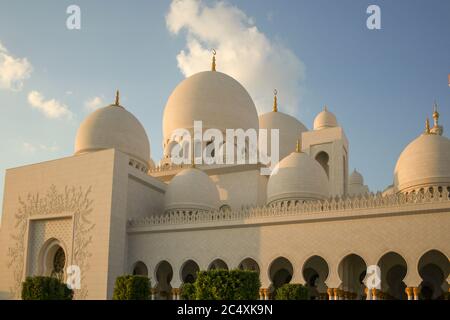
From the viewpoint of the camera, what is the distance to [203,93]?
2227cm

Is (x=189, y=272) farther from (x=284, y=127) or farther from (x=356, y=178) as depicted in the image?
(x=356, y=178)

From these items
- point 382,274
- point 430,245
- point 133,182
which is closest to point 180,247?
point 133,182

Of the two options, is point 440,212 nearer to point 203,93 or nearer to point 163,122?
point 203,93

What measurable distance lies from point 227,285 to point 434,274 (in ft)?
22.1

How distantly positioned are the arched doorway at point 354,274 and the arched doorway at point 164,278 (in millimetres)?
5678

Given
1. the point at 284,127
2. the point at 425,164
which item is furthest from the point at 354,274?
the point at 284,127

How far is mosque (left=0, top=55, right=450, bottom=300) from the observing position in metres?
13.9

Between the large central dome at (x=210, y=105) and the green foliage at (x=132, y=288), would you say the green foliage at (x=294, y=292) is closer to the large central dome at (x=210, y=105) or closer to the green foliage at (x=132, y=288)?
the green foliage at (x=132, y=288)

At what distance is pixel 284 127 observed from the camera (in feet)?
78.6

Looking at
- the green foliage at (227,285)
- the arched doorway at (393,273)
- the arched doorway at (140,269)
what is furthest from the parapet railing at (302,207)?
the green foliage at (227,285)

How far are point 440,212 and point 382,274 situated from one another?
2.36 meters

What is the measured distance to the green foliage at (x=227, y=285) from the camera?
1112cm

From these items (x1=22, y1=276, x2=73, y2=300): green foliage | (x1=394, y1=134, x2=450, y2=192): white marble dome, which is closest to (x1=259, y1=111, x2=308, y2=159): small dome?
(x1=394, y1=134, x2=450, y2=192): white marble dome
